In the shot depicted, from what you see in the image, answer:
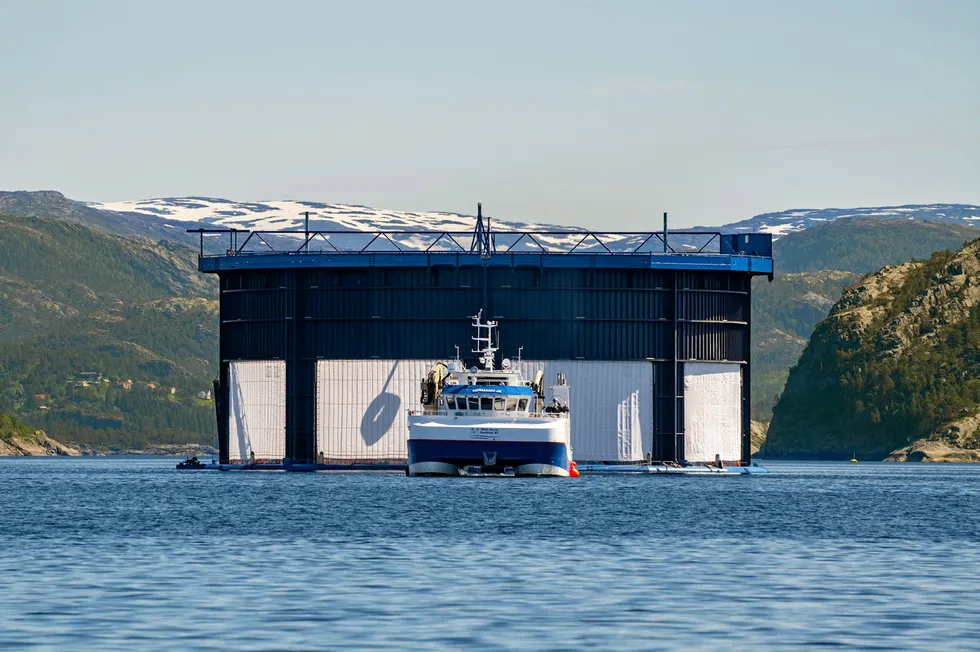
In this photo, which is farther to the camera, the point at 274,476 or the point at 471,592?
the point at 274,476

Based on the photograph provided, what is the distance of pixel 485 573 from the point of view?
228ft

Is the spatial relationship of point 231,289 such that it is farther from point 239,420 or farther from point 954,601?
point 954,601

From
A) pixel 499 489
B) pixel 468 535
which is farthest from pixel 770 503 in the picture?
pixel 468 535

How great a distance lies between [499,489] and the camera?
13488 cm

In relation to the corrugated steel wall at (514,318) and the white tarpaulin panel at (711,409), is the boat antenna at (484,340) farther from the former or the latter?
the white tarpaulin panel at (711,409)

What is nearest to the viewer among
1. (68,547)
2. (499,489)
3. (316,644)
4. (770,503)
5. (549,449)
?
(316,644)

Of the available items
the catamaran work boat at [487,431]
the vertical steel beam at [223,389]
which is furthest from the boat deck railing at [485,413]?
the vertical steel beam at [223,389]

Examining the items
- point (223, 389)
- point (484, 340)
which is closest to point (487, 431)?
point (484, 340)

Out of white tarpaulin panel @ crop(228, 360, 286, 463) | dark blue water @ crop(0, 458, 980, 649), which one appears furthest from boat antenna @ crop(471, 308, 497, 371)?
dark blue water @ crop(0, 458, 980, 649)

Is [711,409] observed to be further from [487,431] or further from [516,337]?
[487,431]

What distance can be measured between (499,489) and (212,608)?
7736cm

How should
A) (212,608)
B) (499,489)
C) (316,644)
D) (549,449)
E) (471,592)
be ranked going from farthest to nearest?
1. (549,449)
2. (499,489)
3. (471,592)
4. (212,608)
5. (316,644)

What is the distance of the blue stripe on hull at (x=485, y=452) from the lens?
147125 millimetres

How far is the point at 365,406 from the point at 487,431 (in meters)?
23.9
